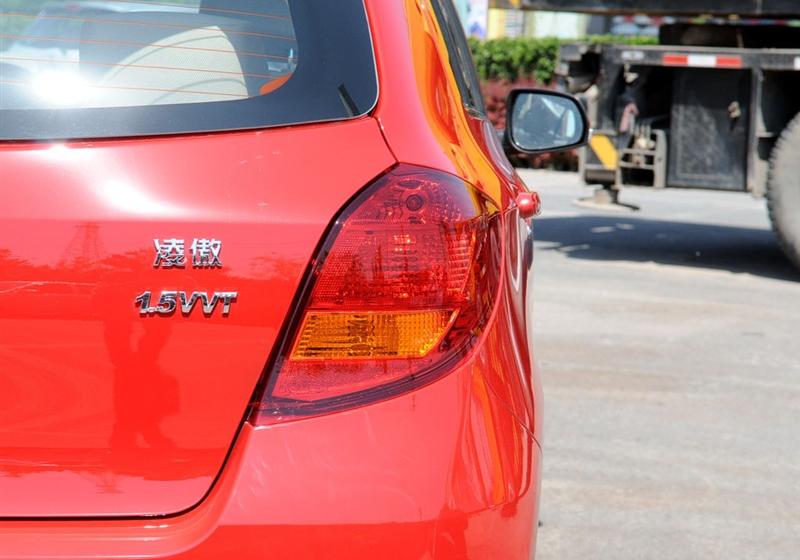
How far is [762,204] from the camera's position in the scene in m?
14.0

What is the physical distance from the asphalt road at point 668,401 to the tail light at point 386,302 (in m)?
1.99

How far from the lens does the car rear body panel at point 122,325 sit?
1738 millimetres

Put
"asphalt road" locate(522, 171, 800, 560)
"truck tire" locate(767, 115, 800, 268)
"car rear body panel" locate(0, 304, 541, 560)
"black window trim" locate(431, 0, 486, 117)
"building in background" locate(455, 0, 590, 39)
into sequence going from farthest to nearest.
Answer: "building in background" locate(455, 0, 590, 39) < "truck tire" locate(767, 115, 800, 268) < "asphalt road" locate(522, 171, 800, 560) < "black window trim" locate(431, 0, 486, 117) < "car rear body panel" locate(0, 304, 541, 560)

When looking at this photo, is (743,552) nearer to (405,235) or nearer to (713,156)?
(405,235)

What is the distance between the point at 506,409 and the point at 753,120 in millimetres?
7707

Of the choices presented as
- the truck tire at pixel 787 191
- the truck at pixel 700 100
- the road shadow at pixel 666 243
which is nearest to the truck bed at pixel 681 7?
the truck at pixel 700 100

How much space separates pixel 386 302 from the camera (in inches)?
72.1

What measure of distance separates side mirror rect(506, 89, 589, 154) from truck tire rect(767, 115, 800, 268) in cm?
564

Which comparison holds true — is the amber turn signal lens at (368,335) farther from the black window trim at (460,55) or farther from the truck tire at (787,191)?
the truck tire at (787,191)

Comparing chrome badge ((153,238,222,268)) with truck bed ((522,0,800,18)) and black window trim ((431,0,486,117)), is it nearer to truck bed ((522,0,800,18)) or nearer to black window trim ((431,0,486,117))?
black window trim ((431,0,486,117))

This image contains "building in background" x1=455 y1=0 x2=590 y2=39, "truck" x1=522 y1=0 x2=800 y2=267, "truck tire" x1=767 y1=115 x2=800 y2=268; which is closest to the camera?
"truck tire" x1=767 y1=115 x2=800 y2=268

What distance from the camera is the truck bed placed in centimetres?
905

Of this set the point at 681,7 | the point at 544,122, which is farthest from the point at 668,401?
the point at 681,7

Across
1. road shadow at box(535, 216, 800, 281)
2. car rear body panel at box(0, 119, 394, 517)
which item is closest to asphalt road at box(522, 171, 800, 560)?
road shadow at box(535, 216, 800, 281)
